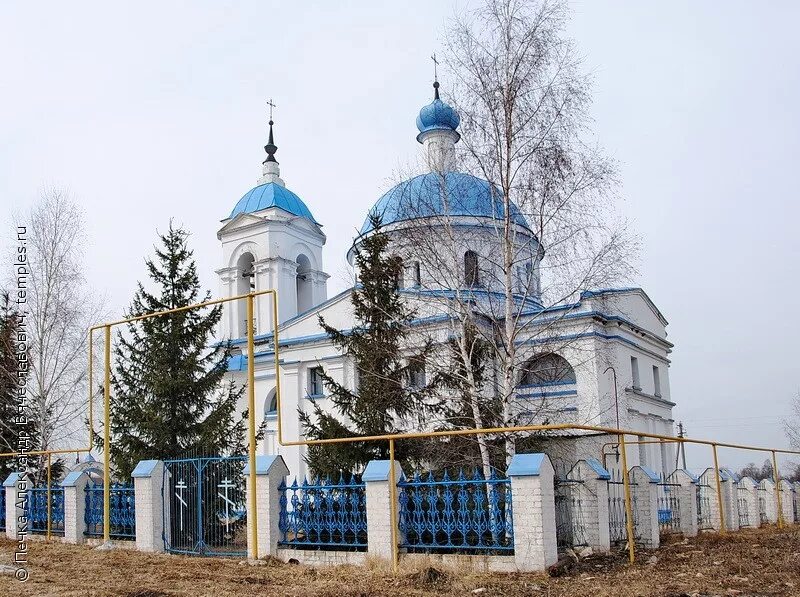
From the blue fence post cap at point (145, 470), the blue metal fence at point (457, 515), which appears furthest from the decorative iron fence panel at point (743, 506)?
the blue fence post cap at point (145, 470)

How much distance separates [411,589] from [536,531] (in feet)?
5.85

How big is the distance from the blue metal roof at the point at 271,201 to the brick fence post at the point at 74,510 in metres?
16.3

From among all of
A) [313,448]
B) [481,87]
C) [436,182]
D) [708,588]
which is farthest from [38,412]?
[708,588]

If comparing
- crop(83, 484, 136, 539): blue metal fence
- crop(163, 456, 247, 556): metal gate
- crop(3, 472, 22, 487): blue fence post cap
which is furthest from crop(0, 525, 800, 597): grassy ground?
crop(3, 472, 22, 487): blue fence post cap

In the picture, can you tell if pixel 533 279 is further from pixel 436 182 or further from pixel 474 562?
pixel 474 562

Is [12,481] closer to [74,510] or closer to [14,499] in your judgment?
[14,499]

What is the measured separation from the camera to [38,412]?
22094 millimetres

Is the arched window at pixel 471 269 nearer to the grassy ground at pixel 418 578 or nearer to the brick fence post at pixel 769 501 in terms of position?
the grassy ground at pixel 418 578

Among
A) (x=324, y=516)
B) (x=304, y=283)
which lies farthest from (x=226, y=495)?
(x=304, y=283)

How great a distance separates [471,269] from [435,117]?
40.3ft

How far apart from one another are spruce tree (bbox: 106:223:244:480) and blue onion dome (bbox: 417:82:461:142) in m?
10.5

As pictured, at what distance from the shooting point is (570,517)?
39.6 ft

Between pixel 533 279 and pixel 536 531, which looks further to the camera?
pixel 533 279

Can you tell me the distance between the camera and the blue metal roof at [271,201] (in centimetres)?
3136
